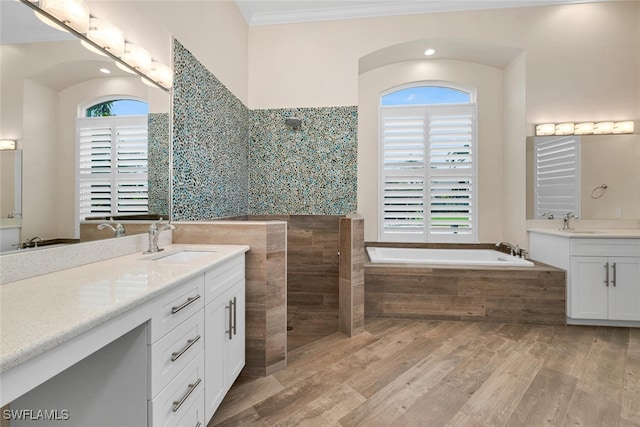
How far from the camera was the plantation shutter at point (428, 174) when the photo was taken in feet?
12.0

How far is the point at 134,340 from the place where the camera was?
3.06ft

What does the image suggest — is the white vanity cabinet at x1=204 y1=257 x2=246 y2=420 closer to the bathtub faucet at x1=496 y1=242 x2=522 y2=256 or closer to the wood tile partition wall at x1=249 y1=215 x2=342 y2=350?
the wood tile partition wall at x1=249 y1=215 x2=342 y2=350

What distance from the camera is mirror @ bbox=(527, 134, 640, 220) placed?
9.89ft

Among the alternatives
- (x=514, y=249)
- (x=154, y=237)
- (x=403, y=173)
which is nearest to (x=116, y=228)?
(x=154, y=237)

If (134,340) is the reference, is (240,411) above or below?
below

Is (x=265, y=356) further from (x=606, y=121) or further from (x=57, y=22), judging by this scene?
(x=606, y=121)

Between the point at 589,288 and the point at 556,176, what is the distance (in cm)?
128

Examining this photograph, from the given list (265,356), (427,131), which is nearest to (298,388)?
(265,356)

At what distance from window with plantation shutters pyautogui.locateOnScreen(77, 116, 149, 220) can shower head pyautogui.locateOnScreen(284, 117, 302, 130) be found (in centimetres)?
170

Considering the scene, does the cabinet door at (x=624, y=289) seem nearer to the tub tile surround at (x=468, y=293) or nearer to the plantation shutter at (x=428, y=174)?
the tub tile surround at (x=468, y=293)

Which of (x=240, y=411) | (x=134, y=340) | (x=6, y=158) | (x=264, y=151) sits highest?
(x=264, y=151)

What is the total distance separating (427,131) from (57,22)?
11.8 ft

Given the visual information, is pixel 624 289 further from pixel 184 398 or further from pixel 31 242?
pixel 31 242

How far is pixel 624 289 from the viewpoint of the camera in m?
2.56
